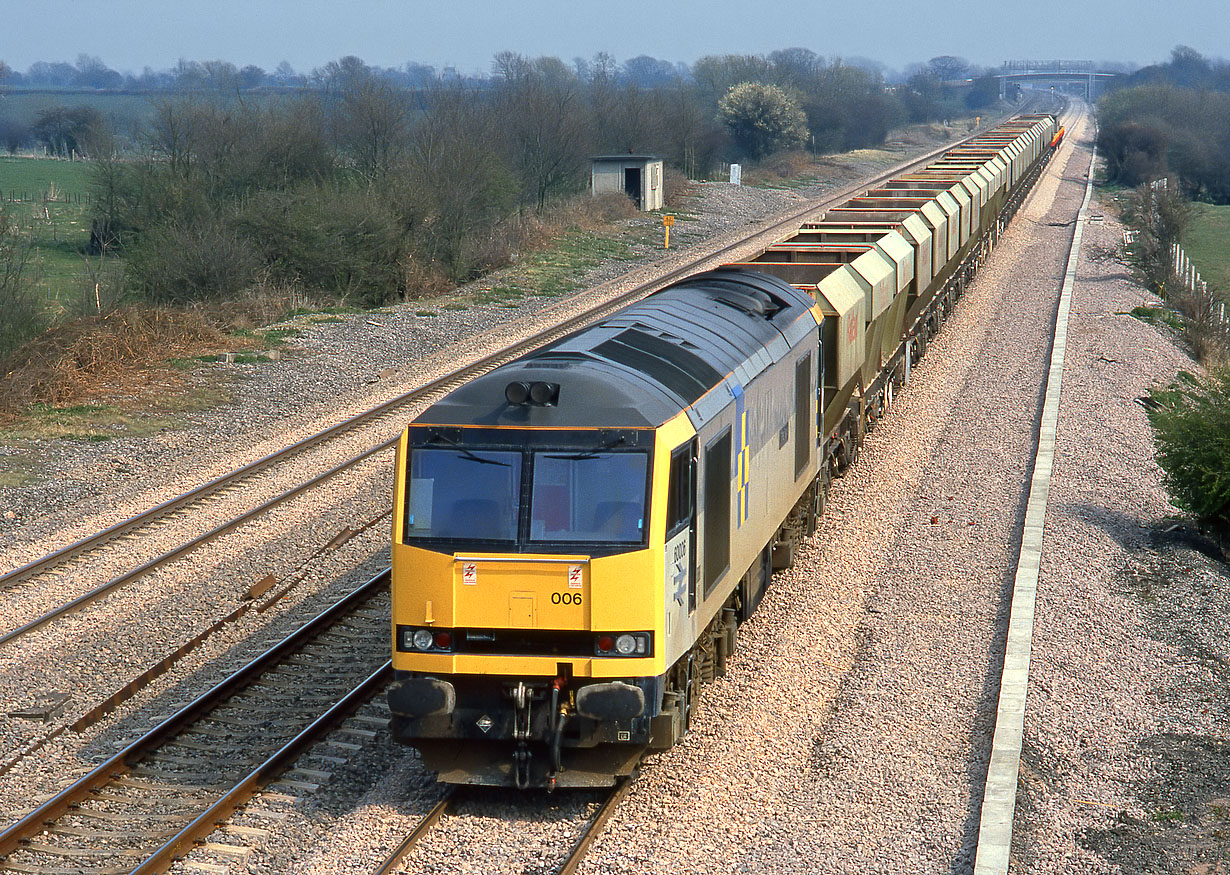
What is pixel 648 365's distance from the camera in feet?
31.8

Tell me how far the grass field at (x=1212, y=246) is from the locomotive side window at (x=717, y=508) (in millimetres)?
32658

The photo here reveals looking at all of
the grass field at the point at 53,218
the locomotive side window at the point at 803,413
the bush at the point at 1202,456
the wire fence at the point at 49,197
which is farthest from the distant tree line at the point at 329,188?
the bush at the point at 1202,456

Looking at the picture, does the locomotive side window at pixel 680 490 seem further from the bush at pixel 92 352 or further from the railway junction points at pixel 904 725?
the bush at pixel 92 352

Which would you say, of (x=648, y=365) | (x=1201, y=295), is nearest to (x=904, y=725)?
(x=648, y=365)

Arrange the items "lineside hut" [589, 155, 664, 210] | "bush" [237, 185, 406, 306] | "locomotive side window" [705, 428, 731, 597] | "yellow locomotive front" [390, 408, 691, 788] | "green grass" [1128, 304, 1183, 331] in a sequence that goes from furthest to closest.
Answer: "lineside hut" [589, 155, 664, 210], "bush" [237, 185, 406, 306], "green grass" [1128, 304, 1183, 331], "locomotive side window" [705, 428, 731, 597], "yellow locomotive front" [390, 408, 691, 788]

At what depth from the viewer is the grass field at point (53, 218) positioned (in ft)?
94.0

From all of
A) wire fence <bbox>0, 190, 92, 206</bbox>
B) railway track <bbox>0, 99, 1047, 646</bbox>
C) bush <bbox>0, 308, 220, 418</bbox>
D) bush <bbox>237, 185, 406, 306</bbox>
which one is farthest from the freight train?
wire fence <bbox>0, 190, 92, 206</bbox>

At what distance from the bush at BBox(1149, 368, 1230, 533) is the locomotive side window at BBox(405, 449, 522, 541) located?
9546mm

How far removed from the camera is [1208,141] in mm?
82500

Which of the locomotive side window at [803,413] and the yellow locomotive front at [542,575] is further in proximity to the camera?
the locomotive side window at [803,413]

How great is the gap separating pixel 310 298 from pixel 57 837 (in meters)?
25.0

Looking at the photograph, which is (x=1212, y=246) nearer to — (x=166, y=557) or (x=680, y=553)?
(x=166, y=557)

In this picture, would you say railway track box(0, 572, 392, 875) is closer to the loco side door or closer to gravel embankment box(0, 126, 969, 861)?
gravel embankment box(0, 126, 969, 861)

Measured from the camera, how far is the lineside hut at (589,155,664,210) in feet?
168
